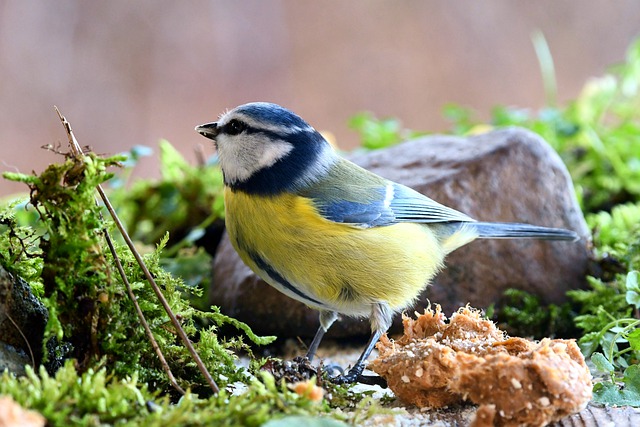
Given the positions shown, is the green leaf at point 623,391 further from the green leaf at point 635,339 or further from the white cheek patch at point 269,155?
the white cheek patch at point 269,155

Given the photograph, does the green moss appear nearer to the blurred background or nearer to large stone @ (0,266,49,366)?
large stone @ (0,266,49,366)

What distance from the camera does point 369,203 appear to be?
2.25m

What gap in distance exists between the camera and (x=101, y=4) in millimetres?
8039

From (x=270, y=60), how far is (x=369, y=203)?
6819 millimetres

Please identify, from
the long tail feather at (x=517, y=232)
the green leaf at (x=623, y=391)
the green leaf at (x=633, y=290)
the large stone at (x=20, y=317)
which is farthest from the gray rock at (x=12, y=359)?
the green leaf at (x=633, y=290)

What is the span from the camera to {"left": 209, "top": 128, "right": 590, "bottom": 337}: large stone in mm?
2764

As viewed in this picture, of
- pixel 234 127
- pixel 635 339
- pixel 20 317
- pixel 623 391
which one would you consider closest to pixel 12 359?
pixel 20 317

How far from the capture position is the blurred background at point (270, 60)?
7879 mm

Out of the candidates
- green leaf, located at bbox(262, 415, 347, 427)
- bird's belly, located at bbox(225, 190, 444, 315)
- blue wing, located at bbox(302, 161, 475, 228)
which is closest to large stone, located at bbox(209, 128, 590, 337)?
blue wing, located at bbox(302, 161, 475, 228)

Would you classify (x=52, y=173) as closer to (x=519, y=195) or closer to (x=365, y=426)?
(x=365, y=426)

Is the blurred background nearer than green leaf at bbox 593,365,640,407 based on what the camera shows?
No

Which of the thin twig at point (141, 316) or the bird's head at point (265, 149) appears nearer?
the thin twig at point (141, 316)

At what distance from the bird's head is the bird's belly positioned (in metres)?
0.06

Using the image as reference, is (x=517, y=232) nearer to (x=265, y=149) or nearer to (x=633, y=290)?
Result: (x=633, y=290)
